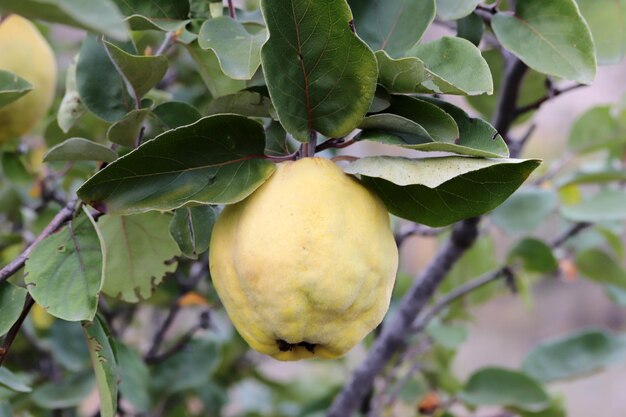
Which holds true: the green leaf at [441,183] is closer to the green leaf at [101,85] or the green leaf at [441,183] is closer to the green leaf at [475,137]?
the green leaf at [475,137]

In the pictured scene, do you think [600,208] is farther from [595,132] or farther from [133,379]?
[133,379]

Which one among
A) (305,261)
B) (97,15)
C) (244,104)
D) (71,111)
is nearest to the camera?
(97,15)

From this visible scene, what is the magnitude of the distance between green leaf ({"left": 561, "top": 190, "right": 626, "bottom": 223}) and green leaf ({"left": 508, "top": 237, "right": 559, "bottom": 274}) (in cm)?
5

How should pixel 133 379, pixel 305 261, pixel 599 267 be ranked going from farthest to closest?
pixel 599 267 → pixel 133 379 → pixel 305 261

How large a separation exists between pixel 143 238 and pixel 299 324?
8.9 inches

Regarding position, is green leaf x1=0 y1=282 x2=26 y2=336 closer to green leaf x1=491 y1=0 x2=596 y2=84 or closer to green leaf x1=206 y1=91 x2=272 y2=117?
green leaf x1=206 y1=91 x2=272 y2=117

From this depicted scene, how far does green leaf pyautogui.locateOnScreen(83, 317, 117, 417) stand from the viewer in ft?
1.58

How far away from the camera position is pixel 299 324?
0.44 meters

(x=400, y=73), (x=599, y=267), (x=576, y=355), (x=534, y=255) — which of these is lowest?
(x=576, y=355)

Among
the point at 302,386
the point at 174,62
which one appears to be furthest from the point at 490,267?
the point at 174,62

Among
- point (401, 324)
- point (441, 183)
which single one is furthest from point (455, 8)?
point (401, 324)

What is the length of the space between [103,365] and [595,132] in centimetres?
85

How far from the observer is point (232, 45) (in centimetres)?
50

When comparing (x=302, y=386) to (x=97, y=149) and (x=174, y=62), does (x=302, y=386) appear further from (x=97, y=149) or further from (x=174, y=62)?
(x=97, y=149)
